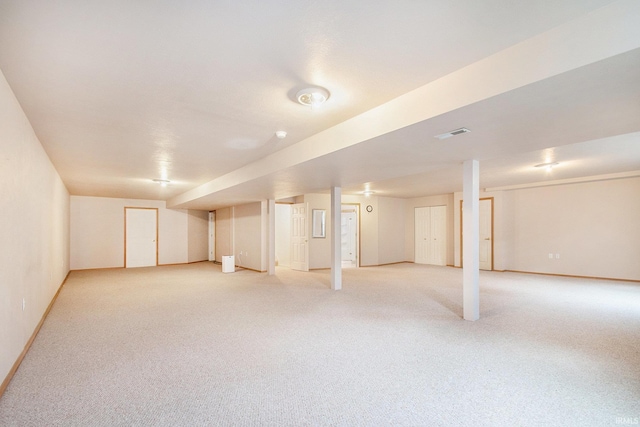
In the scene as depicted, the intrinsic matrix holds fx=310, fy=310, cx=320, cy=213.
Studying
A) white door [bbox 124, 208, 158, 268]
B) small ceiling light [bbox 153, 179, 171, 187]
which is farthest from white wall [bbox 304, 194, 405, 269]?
white door [bbox 124, 208, 158, 268]

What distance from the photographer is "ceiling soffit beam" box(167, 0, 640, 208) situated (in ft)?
5.44

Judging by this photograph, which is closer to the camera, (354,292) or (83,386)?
(83,386)

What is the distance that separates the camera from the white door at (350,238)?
1029 centimetres

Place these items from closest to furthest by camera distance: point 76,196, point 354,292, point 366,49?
point 366,49 → point 354,292 → point 76,196

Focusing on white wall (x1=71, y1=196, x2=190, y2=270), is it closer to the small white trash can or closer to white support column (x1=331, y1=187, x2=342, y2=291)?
the small white trash can

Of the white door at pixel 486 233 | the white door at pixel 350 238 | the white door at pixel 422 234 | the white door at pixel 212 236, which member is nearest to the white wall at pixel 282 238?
the white door at pixel 350 238

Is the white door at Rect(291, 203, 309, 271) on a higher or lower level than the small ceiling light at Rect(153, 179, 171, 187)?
lower

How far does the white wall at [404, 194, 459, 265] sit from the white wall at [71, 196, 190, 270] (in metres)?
8.87

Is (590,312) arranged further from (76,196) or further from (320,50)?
(76,196)

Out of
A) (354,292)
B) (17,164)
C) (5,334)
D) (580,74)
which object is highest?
(580,74)

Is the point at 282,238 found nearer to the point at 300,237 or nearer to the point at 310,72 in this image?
the point at 300,237

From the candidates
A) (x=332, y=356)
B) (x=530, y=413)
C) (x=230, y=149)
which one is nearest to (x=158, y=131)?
(x=230, y=149)

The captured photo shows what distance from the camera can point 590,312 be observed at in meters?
4.63

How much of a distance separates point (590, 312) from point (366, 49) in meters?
5.23
